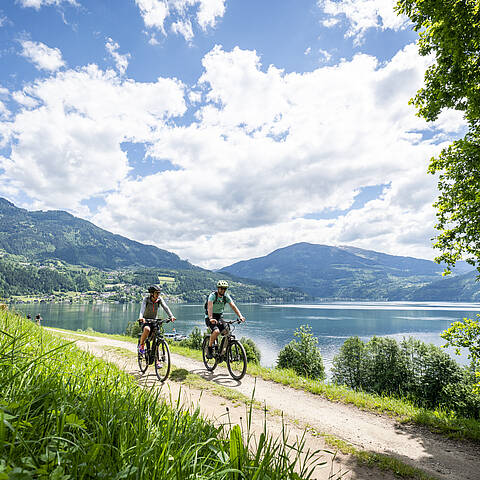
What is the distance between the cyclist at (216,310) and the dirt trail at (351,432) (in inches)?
62.6

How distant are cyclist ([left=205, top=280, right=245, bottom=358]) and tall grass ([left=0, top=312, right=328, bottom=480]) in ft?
19.8

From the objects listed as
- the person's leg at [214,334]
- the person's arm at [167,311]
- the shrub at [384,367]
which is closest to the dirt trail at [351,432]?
the person's leg at [214,334]

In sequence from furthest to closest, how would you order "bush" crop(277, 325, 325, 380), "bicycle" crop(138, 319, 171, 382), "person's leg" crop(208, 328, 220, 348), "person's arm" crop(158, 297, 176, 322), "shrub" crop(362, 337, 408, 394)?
"shrub" crop(362, 337, 408, 394) → "bush" crop(277, 325, 325, 380) → "person's leg" crop(208, 328, 220, 348) → "bicycle" crop(138, 319, 171, 382) → "person's arm" crop(158, 297, 176, 322)

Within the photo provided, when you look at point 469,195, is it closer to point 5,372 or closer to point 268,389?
point 268,389

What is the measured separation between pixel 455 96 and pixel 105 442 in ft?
36.9

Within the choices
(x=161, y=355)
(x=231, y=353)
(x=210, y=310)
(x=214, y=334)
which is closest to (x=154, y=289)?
(x=210, y=310)

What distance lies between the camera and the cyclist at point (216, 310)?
9.10 meters

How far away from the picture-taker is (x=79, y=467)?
1.55 meters

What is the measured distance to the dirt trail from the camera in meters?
4.58

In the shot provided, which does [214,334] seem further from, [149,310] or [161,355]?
[149,310]

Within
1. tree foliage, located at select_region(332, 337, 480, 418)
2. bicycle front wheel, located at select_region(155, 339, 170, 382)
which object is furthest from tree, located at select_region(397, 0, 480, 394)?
tree foliage, located at select_region(332, 337, 480, 418)

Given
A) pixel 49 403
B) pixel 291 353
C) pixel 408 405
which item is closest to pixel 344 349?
pixel 291 353

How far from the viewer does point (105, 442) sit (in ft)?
6.69

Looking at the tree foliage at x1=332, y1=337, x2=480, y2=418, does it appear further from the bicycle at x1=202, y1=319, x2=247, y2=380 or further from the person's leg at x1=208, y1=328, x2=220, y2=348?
the person's leg at x1=208, y1=328, x2=220, y2=348
